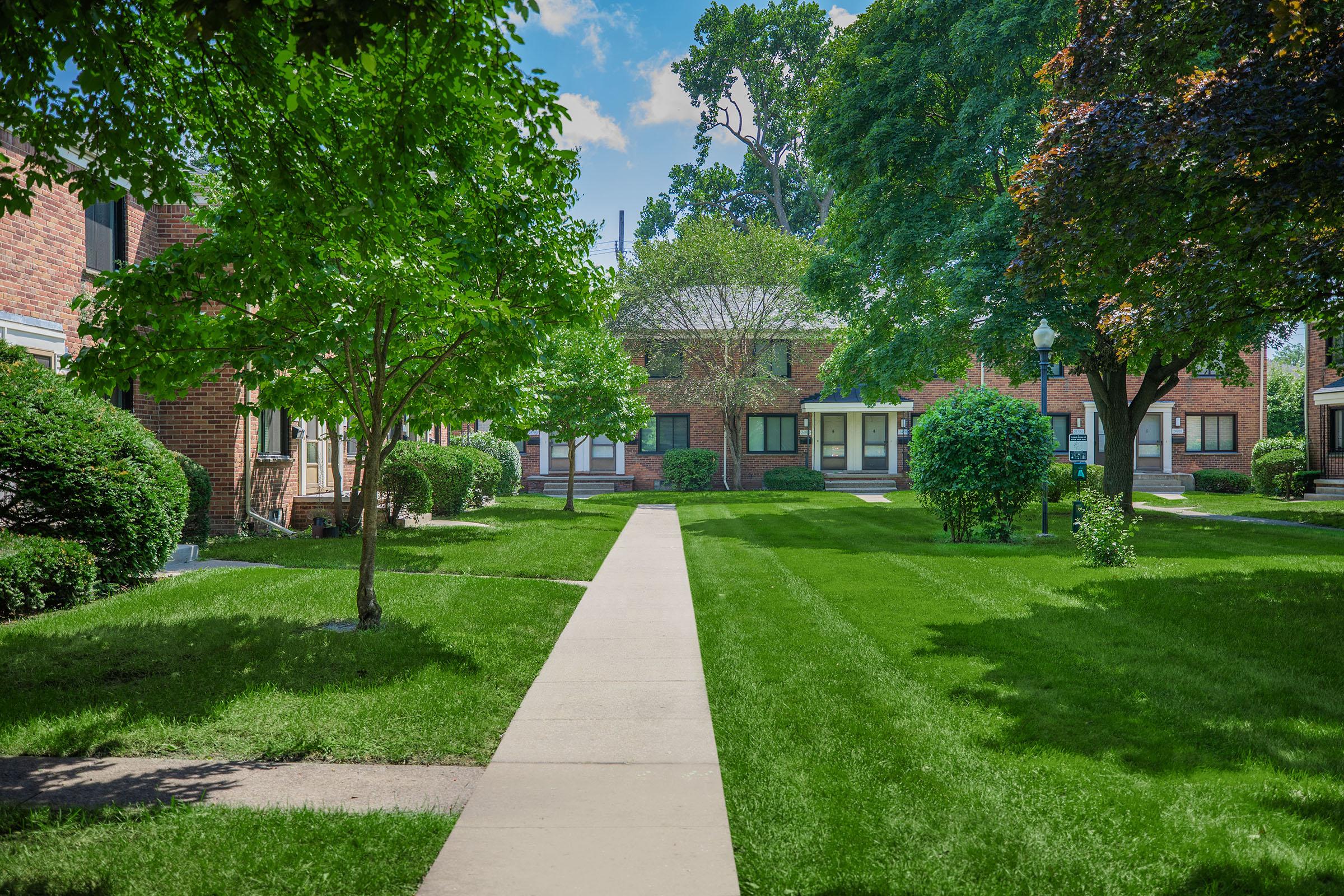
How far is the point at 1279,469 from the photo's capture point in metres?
26.9

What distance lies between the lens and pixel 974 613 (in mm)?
8500

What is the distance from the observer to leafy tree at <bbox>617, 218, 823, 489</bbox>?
1162 inches

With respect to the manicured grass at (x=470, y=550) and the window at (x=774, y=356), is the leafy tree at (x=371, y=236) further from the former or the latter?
the window at (x=774, y=356)

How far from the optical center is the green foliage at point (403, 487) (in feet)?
53.4

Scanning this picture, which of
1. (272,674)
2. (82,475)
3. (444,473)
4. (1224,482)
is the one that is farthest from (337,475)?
(1224,482)

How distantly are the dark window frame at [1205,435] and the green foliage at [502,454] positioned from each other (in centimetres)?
2556

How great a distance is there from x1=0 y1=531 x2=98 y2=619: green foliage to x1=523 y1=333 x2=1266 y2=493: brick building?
24659 mm

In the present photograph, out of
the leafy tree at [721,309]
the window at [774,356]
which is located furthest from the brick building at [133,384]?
the window at [774,356]

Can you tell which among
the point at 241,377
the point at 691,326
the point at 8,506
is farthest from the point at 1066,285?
the point at 691,326

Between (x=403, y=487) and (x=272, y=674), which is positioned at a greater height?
(x=403, y=487)

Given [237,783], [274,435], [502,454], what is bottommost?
[237,783]

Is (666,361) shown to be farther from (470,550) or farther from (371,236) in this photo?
(371,236)

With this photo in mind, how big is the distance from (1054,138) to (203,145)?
8.33 metres

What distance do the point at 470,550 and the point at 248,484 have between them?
4.08 metres
